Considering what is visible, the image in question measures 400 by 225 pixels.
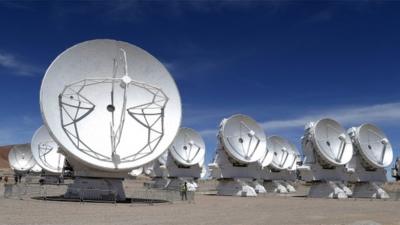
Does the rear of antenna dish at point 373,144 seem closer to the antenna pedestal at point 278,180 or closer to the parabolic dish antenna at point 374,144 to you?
the parabolic dish antenna at point 374,144

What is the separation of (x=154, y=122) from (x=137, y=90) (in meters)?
2.50

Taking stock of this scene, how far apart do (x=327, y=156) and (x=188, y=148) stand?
1886 centimetres

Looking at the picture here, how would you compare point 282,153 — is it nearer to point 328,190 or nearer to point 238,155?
point 328,190

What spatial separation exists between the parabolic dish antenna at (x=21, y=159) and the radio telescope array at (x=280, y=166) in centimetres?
4108

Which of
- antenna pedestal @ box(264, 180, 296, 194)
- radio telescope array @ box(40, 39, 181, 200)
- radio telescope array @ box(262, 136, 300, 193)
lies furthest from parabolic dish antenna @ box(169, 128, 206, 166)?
radio telescope array @ box(40, 39, 181, 200)

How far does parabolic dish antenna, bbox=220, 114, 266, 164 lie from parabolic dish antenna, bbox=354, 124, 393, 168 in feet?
33.1

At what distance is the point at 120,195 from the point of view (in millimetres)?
32719

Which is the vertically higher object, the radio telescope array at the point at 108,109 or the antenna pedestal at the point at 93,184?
the radio telescope array at the point at 108,109

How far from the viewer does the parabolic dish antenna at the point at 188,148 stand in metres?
58.7

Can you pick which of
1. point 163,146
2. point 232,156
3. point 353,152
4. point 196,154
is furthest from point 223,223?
point 196,154

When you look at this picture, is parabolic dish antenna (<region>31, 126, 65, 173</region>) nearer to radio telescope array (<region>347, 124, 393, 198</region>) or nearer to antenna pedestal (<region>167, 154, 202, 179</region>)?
antenna pedestal (<region>167, 154, 202, 179</region>)

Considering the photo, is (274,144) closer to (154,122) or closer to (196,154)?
(196,154)

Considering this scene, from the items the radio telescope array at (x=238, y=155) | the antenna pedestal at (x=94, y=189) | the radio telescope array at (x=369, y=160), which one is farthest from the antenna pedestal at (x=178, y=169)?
the antenna pedestal at (x=94, y=189)

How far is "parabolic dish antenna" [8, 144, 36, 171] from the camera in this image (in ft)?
272
